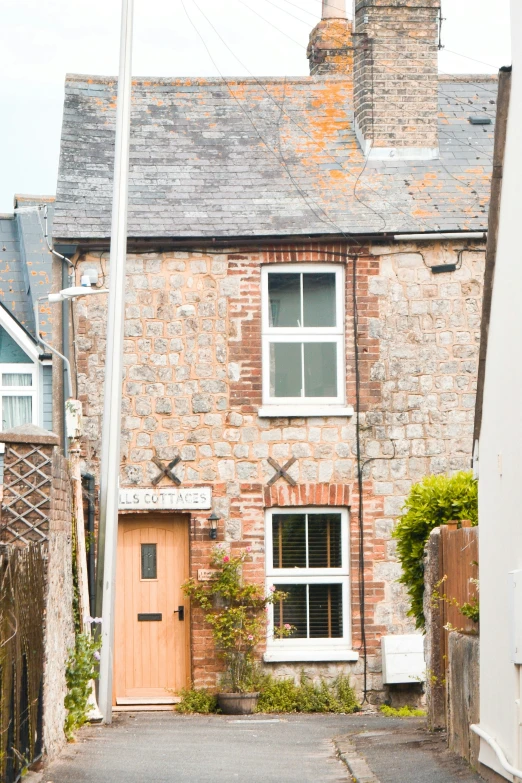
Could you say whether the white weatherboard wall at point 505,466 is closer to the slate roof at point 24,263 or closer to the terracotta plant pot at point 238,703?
the terracotta plant pot at point 238,703

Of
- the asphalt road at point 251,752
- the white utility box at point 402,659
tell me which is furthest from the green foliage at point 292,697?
the asphalt road at point 251,752

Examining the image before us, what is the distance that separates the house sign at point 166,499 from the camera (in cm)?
1510

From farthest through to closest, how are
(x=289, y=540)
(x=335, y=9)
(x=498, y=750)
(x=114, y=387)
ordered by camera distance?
(x=335, y=9)
(x=289, y=540)
(x=114, y=387)
(x=498, y=750)

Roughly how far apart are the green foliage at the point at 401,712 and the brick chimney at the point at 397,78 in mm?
7437

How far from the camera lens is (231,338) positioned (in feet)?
50.6

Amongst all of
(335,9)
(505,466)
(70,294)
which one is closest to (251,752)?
(505,466)

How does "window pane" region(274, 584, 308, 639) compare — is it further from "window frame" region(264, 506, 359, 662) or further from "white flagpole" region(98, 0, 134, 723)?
"white flagpole" region(98, 0, 134, 723)

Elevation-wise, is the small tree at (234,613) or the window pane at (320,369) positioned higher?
the window pane at (320,369)

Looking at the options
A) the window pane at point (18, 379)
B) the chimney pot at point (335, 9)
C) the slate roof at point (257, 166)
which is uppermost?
the chimney pot at point (335, 9)

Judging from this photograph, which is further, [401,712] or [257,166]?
[257,166]

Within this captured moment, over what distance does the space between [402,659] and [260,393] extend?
12.3 ft

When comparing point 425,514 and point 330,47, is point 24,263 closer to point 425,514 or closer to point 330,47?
point 330,47

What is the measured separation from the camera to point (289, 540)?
50.9 feet

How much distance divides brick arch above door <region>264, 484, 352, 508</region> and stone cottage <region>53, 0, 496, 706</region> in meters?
0.02
